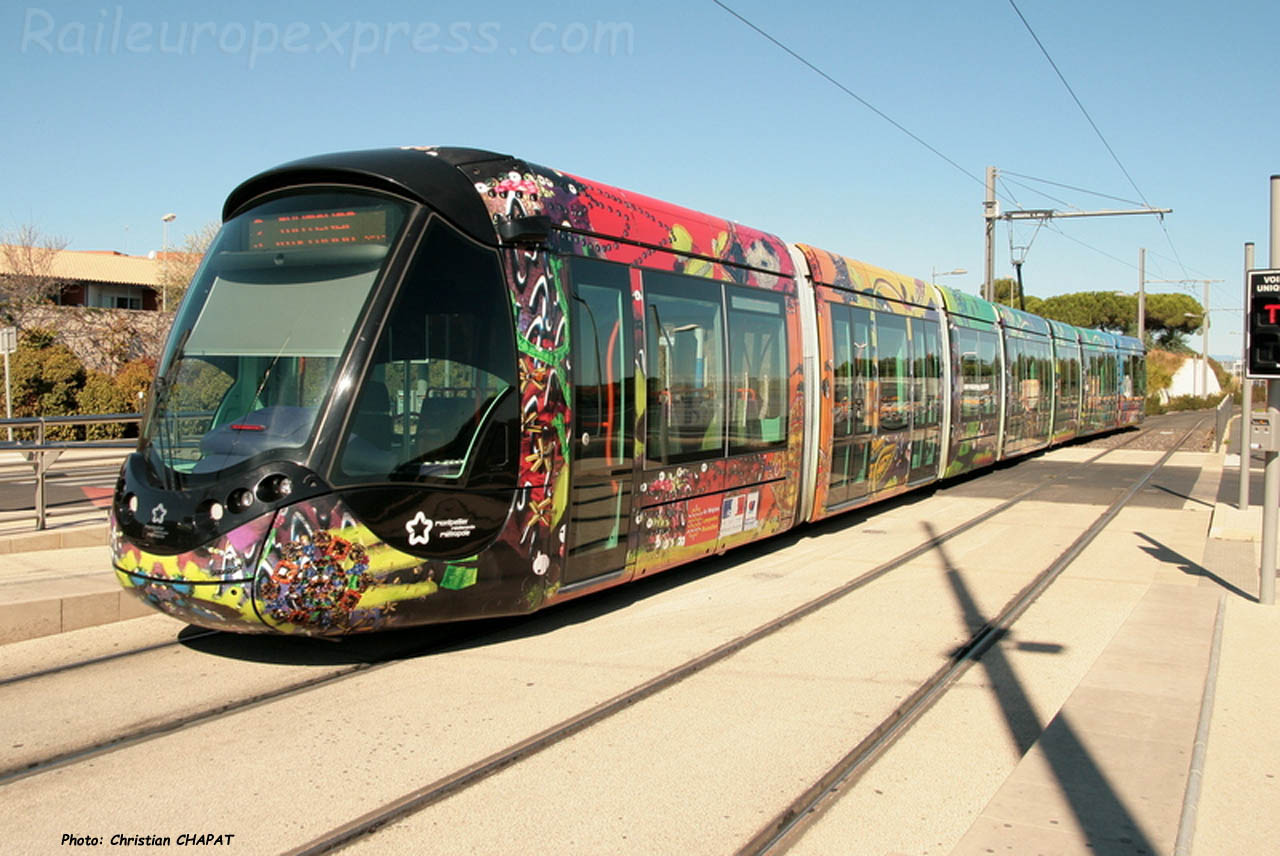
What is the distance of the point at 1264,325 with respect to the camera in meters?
8.36

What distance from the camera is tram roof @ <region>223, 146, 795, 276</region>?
650cm

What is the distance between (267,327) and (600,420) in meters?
2.33

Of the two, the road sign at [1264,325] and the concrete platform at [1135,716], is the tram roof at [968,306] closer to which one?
the concrete platform at [1135,716]

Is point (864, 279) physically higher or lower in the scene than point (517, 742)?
higher

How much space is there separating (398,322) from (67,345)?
33180 millimetres

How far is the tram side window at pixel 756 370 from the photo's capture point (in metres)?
9.53

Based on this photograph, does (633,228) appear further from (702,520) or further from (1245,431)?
(1245,431)

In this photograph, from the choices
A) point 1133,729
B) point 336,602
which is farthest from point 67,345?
point 1133,729

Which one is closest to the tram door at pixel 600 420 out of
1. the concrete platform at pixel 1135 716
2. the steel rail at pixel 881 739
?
the steel rail at pixel 881 739

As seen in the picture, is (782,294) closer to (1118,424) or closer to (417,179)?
(417,179)

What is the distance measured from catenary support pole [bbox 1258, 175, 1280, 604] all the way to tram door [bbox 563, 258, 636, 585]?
16.9ft

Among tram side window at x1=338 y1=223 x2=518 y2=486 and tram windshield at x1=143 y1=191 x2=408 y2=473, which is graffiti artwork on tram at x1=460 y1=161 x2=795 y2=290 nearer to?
tram side window at x1=338 y1=223 x2=518 y2=486

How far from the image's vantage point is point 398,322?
622 centimetres

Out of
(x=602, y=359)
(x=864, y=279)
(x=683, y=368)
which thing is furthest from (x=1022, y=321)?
(x=602, y=359)
